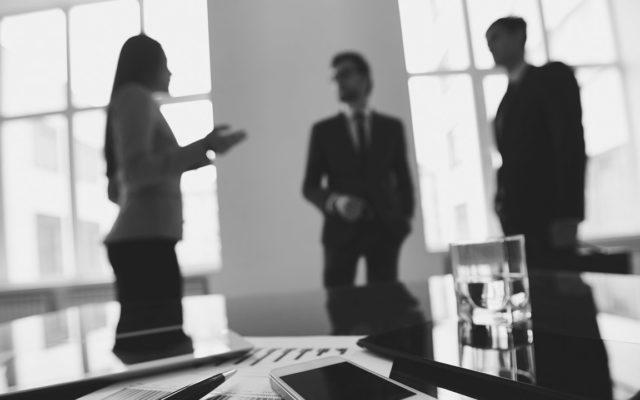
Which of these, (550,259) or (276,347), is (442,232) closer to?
(550,259)

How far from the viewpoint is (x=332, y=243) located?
4.56ft

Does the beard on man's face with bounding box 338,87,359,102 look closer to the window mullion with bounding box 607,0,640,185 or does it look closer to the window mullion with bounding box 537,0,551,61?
the window mullion with bounding box 537,0,551,61

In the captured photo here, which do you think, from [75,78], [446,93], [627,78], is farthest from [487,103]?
[75,78]

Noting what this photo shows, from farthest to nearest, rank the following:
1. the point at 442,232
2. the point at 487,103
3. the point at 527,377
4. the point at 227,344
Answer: the point at 442,232
the point at 487,103
the point at 227,344
the point at 527,377

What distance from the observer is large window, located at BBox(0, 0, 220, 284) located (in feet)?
3.01

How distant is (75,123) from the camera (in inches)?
59.7

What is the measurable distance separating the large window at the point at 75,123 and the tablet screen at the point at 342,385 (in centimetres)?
62

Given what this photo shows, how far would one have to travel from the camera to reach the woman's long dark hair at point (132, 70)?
714 millimetres

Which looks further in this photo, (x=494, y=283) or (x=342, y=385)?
(x=494, y=283)

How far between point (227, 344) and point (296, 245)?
54.9 inches

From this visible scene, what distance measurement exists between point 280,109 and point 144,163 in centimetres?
116

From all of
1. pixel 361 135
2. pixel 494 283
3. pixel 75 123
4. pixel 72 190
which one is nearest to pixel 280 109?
pixel 361 135

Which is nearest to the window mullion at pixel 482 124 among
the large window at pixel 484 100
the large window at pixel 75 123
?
the large window at pixel 484 100

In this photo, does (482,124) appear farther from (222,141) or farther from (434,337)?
(434,337)
